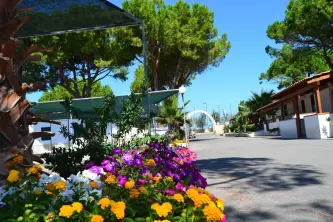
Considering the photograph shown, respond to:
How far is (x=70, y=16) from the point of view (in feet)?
19.5

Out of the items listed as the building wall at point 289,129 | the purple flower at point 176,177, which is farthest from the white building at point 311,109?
the purple flower at point 176,177

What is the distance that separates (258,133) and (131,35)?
55.8 feet

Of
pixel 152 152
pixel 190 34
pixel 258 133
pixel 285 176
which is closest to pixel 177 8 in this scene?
pixel 190 34

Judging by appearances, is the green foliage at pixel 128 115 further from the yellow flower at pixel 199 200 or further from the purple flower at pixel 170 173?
the yellow flower at pixel 199 200

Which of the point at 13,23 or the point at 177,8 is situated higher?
the point at 177,8

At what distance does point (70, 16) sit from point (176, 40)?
20038mm

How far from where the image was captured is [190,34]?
86.6 feet

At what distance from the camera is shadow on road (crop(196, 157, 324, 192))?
6.28 m

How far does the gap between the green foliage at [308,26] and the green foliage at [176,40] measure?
17.9 feet

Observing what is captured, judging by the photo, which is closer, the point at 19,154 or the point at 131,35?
the point at 19,154

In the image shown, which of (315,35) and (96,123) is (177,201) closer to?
(96,123)

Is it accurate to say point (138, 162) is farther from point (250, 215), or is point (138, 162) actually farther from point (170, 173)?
point (250, 215)

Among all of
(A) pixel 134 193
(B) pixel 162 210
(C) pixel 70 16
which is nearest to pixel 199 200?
(B) pixel 162 210

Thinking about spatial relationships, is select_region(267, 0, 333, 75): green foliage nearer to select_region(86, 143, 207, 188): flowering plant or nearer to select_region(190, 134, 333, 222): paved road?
select_region(190, 134, 333, 222): paved road
